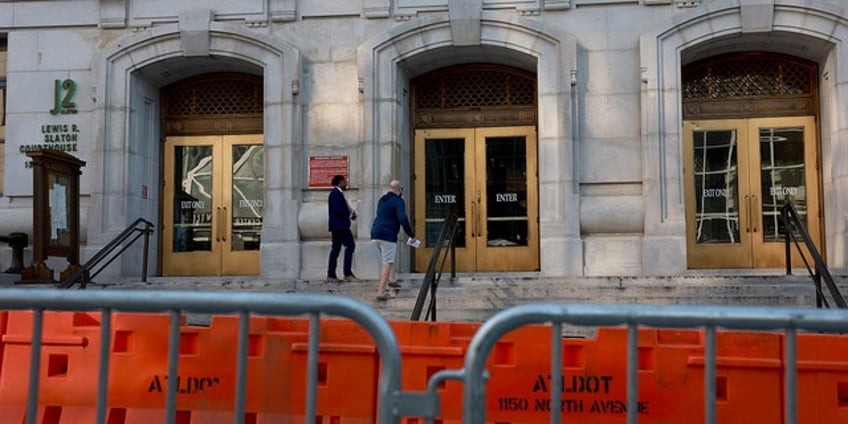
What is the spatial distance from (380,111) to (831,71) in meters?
7.60

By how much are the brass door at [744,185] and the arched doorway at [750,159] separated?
2 cm

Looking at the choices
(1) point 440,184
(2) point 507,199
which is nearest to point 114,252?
(1) point 440,184

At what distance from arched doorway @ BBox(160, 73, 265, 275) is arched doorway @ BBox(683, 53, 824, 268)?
7915 mm

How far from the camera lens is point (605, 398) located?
19.0ft

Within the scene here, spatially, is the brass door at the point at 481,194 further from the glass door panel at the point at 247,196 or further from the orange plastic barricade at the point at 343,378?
the orange plastic barricade at the point at 343,378

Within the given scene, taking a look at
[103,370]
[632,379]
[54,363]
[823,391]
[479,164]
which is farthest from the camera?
[479,164]

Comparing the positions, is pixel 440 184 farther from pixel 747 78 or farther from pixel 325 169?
pixel 747 78

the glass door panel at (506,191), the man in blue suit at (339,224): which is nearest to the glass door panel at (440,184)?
the glass door panel at (506,191)

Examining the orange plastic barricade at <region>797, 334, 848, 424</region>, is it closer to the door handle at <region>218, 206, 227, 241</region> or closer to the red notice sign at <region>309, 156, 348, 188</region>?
the red notice sign at <region>309, 156, 348, 188</region>

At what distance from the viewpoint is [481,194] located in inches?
602

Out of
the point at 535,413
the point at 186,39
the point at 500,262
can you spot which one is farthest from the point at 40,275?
the point at 535,413

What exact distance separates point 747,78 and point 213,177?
9.97 metres

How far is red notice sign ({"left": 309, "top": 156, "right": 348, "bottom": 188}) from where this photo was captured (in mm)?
14688

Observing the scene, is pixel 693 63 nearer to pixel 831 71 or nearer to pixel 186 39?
pixel 831 71
